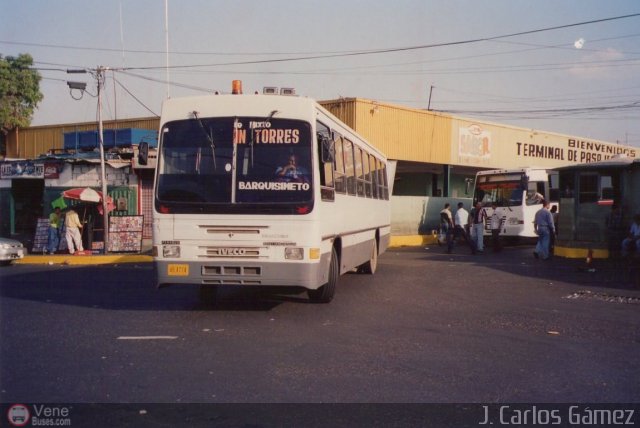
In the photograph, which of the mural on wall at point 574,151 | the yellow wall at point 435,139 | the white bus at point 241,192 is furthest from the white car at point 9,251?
the mural on wall at point 574,151

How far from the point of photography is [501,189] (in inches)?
1050

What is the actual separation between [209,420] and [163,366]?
1843 mm

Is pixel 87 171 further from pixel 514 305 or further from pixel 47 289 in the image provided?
pixel 514 305

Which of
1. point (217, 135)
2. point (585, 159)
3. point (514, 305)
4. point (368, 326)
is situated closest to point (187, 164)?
point (217, 135)

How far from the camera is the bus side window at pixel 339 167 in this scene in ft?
36.0

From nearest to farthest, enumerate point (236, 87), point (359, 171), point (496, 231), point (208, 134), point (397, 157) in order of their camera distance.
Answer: point (208, 134), point (236, 87), point (359, 171), point (496, 231), point (397, 157)

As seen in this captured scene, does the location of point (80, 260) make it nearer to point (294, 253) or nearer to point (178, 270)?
point (178, 270)

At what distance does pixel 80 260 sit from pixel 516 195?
16.5 m

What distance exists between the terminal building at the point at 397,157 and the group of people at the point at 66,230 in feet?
8.23

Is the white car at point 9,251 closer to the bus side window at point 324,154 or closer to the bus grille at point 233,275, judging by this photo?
the bus grille at point 233,275

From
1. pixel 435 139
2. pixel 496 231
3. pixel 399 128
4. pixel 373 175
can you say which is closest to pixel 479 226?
pixel 496 231

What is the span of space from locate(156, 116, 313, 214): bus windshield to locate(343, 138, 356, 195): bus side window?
8.44ft

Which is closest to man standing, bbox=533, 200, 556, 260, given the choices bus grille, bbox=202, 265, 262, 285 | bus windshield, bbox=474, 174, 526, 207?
bus windshield, bbox=474, 174, 526, 207

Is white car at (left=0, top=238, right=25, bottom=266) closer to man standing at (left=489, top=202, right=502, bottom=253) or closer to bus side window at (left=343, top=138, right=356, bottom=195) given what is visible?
bus side window at (left=343, top=138, right=356, bottom=195)
